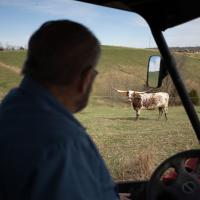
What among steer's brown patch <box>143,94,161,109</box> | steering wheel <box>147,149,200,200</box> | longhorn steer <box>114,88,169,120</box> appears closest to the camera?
steering wheel <box>147,149,200,200</box>

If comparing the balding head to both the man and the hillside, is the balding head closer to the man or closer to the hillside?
the man

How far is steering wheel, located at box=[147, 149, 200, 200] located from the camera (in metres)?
2.58

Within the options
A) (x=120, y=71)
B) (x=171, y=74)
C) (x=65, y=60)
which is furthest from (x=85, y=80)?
(x=120, y=71)

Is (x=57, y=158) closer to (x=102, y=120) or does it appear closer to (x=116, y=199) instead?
(x=116, y=199)

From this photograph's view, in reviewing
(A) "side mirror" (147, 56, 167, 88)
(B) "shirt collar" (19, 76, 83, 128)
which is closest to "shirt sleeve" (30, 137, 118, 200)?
(B) "shirt collar" (19, 76, 83, 128)

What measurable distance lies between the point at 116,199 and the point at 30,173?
371 mm

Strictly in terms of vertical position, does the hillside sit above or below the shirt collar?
below

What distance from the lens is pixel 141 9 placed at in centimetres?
279

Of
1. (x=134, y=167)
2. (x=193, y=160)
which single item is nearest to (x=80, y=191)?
(x=193, y=160)

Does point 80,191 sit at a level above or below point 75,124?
below

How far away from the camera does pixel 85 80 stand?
61.6 inches

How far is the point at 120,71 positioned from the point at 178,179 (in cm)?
3586

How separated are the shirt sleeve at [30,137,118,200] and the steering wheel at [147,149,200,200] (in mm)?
1195

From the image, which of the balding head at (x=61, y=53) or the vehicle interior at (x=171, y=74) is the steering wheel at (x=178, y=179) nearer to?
the vehicle interior at (x=171, y=74)
